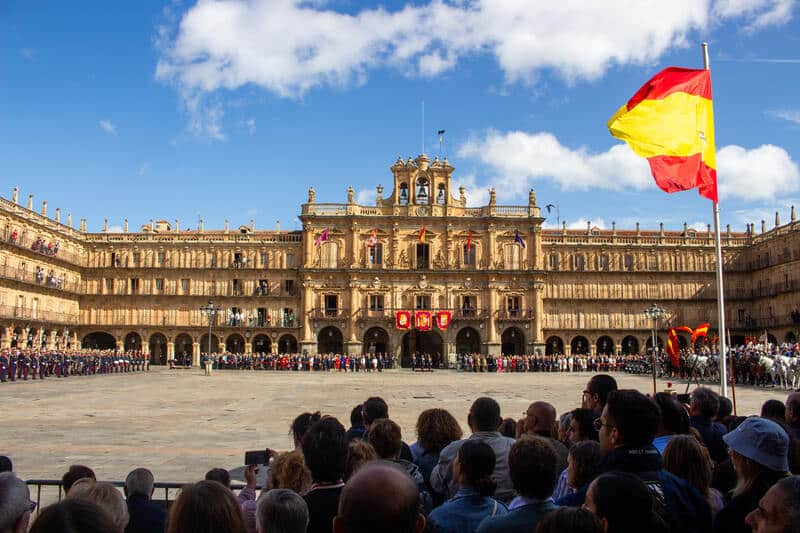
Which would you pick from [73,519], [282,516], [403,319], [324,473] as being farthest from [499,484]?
[403,319]

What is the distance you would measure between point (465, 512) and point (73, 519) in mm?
2423

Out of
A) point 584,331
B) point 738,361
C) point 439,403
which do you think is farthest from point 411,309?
point 439,403

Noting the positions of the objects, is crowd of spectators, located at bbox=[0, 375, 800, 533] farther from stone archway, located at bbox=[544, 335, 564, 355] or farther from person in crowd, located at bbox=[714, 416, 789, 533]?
stone archway, located at bbox=[544, 335, 564, 355]

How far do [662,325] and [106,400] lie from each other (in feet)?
156

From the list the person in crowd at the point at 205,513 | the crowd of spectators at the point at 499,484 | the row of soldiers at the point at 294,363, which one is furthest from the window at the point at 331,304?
the person in crowd at the point at 205,513

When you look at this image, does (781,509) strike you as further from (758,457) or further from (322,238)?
(322,238)

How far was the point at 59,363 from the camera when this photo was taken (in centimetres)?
3784

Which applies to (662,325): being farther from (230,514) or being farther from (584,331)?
(230,514)

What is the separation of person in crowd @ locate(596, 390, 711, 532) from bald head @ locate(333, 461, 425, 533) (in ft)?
7.28

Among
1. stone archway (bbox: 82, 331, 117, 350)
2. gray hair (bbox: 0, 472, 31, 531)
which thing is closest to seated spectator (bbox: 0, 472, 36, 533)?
gray hair (bbox: 0, 472, 31, 531)

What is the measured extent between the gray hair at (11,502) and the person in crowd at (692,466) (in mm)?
3949

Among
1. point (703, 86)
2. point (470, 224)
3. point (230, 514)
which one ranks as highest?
point (470, 224)

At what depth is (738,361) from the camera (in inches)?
1266

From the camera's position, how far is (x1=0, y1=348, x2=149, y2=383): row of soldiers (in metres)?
33.5
